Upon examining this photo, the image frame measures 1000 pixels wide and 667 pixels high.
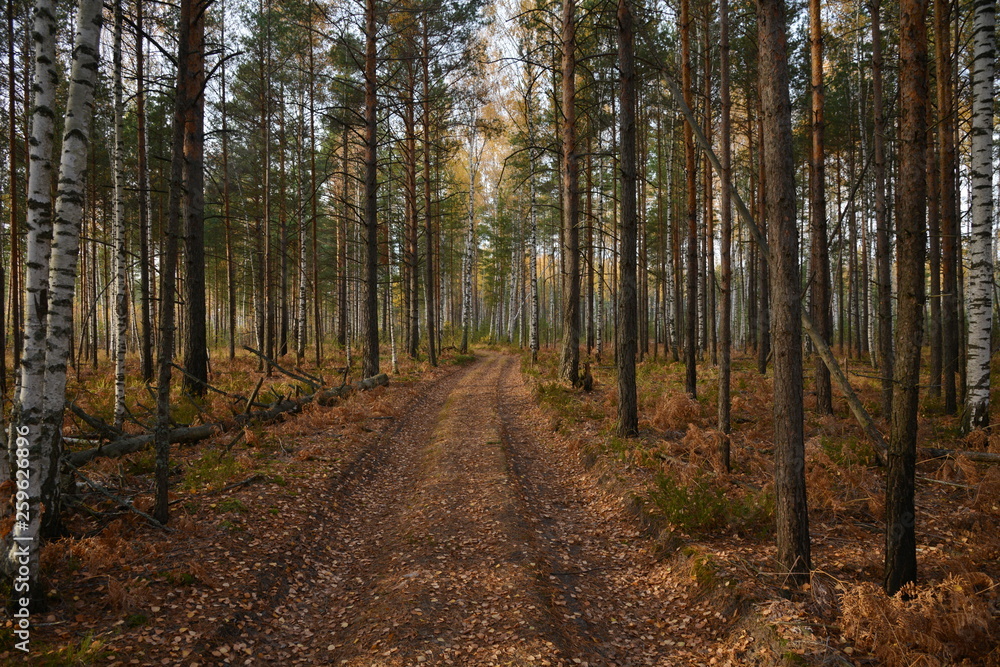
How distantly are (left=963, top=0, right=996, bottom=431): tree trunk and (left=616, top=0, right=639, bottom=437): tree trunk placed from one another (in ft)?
16.4

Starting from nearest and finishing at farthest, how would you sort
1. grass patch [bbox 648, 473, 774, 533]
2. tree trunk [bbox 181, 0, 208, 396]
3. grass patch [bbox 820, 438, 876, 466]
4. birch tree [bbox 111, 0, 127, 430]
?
grass patch [bbox 648, 473, 774, 533]
grass patch [bbox 820, 438, 876, 466]
birch tree [bbox 111, 0, 127, 430]
tree trunk [bbox 181, 0, 208, 396]

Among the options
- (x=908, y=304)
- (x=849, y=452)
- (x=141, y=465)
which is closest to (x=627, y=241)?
(x=849, y=452)

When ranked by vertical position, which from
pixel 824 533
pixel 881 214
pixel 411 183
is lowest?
pixel 824 533

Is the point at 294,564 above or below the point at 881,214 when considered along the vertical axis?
below

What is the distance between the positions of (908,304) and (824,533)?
2767mm

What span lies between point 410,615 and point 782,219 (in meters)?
4.51

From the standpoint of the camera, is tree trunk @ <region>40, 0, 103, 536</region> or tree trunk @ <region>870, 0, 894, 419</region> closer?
tree trunk @ <region>40, 0, 103, 536</region>

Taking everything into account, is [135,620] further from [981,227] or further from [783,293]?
[981,227]

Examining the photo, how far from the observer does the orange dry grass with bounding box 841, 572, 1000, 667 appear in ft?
9.82

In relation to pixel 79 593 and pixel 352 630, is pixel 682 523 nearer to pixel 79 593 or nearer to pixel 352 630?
pixel 352 630

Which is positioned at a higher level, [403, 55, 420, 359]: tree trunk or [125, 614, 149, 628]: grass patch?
[403, 55, 420, 359]: tree trunk

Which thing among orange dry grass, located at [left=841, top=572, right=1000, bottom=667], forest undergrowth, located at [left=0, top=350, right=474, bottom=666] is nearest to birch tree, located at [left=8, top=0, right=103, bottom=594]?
forest undergrowth, located at [left=0, top=350, right=474, bottom=666]

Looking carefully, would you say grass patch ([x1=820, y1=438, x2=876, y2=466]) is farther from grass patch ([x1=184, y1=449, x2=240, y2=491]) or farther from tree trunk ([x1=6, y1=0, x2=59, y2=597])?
tree trunk ([x1=6, y1=0, x2=59, y2=597])

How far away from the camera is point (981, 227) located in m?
7.57
